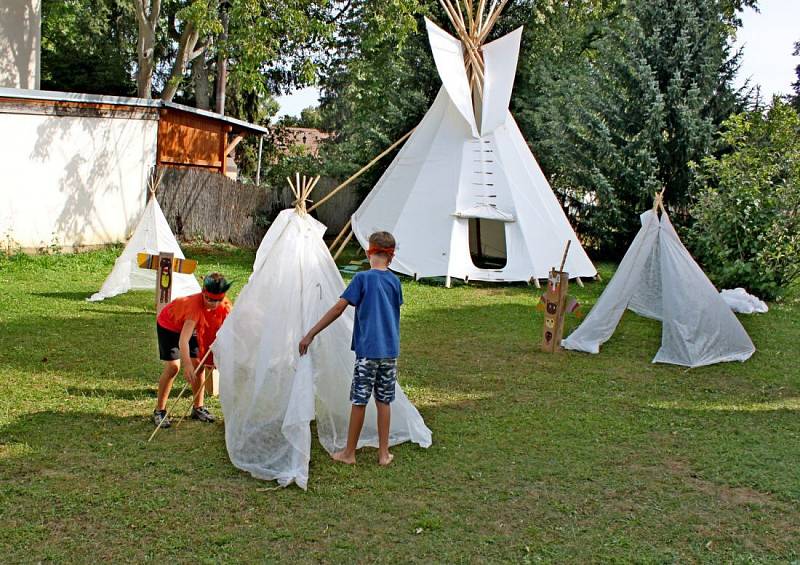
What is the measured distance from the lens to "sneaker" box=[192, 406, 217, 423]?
19.2ft

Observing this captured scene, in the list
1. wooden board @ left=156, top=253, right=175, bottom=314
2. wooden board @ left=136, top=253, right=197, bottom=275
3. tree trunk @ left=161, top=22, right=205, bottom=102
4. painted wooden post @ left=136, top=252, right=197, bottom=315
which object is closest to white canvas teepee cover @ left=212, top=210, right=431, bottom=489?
wooden board @ left=136, top=253, right=197, bottom=275

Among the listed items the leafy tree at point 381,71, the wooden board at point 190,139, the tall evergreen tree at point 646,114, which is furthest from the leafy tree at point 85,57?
the tall evergreen tree at point 646,114

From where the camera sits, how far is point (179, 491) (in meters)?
4.61

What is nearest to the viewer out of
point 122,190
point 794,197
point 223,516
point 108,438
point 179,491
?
point 223,516

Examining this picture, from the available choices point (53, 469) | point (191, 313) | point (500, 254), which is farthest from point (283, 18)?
point (53, 469)

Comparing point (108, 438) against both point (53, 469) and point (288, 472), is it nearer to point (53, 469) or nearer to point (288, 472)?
point (53, 469)

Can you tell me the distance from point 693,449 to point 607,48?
38.1 ft

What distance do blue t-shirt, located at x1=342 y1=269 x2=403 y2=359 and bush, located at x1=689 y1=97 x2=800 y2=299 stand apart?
341 inches

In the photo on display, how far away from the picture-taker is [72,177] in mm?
14406

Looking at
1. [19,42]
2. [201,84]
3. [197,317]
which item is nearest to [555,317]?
[197,317]

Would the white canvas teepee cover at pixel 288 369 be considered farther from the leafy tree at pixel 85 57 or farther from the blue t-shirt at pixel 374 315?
the leafy tree at pixel 85 57

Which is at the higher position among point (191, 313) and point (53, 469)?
point (191, 313)

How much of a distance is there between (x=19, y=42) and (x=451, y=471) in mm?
15163

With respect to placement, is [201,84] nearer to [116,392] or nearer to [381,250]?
[116,392]
